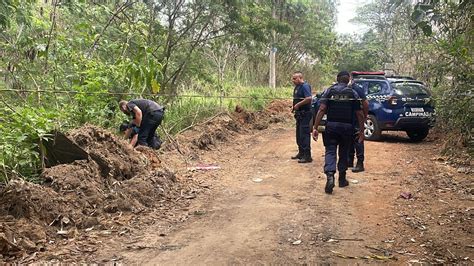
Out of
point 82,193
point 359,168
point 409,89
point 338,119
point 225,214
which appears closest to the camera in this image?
point 82,193

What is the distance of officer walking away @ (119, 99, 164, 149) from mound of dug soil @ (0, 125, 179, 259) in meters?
1.01

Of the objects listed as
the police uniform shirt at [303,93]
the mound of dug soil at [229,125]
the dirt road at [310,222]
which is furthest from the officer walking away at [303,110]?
the mound of dug soil at [229,125]

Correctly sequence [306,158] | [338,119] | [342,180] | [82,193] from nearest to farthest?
[82,193], [338,119], [342,180], [306,158]

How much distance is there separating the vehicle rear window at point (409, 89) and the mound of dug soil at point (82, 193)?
23.0ft

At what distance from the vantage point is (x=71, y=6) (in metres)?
8.30

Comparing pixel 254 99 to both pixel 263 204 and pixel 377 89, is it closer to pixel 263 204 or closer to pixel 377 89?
pixel 377 89

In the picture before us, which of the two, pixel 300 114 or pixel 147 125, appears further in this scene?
pixel 300 114

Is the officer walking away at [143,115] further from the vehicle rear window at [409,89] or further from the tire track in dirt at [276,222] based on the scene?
the vehicle rear window at [409,89]

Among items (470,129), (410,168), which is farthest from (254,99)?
(470,129)

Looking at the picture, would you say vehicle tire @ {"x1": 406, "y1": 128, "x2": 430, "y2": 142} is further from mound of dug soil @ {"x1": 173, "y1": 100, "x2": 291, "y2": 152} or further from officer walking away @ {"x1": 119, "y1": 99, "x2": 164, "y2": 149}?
officer walking away @ {"x1": 119, "y1": 99, "x2": 164, "y2": 149}

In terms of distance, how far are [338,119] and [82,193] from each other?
3664 mm

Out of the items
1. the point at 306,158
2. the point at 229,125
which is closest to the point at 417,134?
the point at 306,158

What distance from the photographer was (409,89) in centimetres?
1124

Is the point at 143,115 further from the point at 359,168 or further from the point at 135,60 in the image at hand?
the point at 359,168
